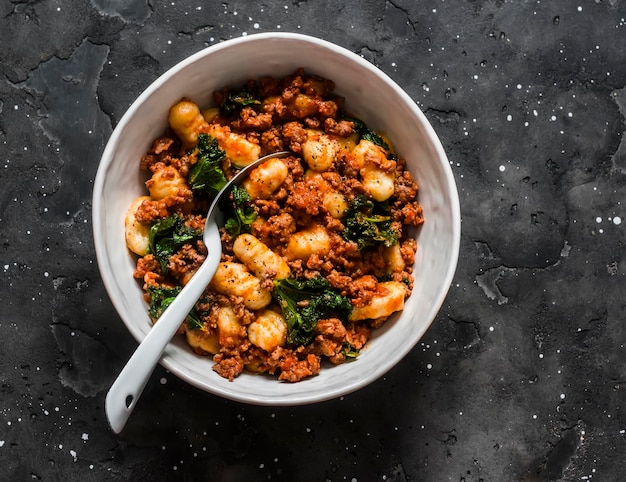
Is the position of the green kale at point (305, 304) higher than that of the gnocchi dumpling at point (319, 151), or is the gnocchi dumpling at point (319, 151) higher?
the gnocchi dumpling at point (319, 151)

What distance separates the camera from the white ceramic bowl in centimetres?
178

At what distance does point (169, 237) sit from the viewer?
1840mm

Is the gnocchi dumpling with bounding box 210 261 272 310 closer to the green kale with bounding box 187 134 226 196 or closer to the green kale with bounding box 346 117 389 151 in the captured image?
the green kale with bounding box 187 134 226 196

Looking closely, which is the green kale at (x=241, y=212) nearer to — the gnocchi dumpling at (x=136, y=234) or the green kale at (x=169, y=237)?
the green kale at (x=169, y=237)

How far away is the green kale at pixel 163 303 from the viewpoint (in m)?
1.81

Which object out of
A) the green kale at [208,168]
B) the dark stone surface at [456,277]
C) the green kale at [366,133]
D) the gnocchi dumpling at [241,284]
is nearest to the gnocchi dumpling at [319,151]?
the green kale at [366,133]

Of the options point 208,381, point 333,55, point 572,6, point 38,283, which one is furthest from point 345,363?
point 572,6

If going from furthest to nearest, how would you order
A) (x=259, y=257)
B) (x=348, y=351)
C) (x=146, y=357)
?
(x=348, y=351), (x=259, y=257), (x=146, y=357)

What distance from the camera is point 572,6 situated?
222cm

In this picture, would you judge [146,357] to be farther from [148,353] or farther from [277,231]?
[277,231]

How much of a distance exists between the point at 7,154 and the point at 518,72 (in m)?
1.61

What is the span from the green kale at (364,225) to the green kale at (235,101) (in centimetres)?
39

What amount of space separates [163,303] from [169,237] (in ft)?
0.57

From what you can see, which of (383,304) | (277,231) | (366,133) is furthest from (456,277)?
(277,231)
